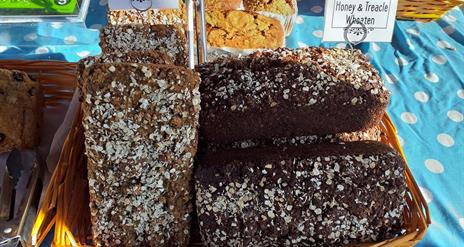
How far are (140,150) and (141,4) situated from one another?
418 millimetres

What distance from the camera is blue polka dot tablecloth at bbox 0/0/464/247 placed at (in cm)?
130

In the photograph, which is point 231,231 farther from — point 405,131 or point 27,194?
point 405,131

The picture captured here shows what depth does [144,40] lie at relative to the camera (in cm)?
117

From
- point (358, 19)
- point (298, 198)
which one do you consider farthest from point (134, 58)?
point (358, 19)

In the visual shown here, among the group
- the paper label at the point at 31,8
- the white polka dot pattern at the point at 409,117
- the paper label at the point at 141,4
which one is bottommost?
the white polka dot pattern at the point at 409,117

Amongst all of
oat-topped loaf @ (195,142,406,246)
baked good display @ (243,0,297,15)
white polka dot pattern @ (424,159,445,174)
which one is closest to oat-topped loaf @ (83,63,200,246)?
oat-topped loaf @ (195,142,406,246)

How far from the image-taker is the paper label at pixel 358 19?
1.12m

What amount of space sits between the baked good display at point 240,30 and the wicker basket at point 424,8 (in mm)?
480

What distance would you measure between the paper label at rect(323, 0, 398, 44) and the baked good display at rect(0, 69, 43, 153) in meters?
0.73

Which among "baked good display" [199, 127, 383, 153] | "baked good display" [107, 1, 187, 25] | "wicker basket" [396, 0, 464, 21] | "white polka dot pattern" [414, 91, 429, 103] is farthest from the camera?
"wicker basket" [396, 0, 464, 21]

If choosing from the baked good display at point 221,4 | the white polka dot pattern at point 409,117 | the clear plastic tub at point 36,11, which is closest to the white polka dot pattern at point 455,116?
the white polka dot pattern at point 409,117

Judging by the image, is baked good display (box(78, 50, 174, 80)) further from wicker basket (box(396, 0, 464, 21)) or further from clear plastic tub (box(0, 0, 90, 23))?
wicker basket (box(396, 0, 464, 21))

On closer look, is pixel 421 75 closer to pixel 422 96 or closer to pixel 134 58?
pixel 422 96

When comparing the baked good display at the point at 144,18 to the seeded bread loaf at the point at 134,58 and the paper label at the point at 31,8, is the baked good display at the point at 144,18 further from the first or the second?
the seeded bread loaf at the point at 134,58
